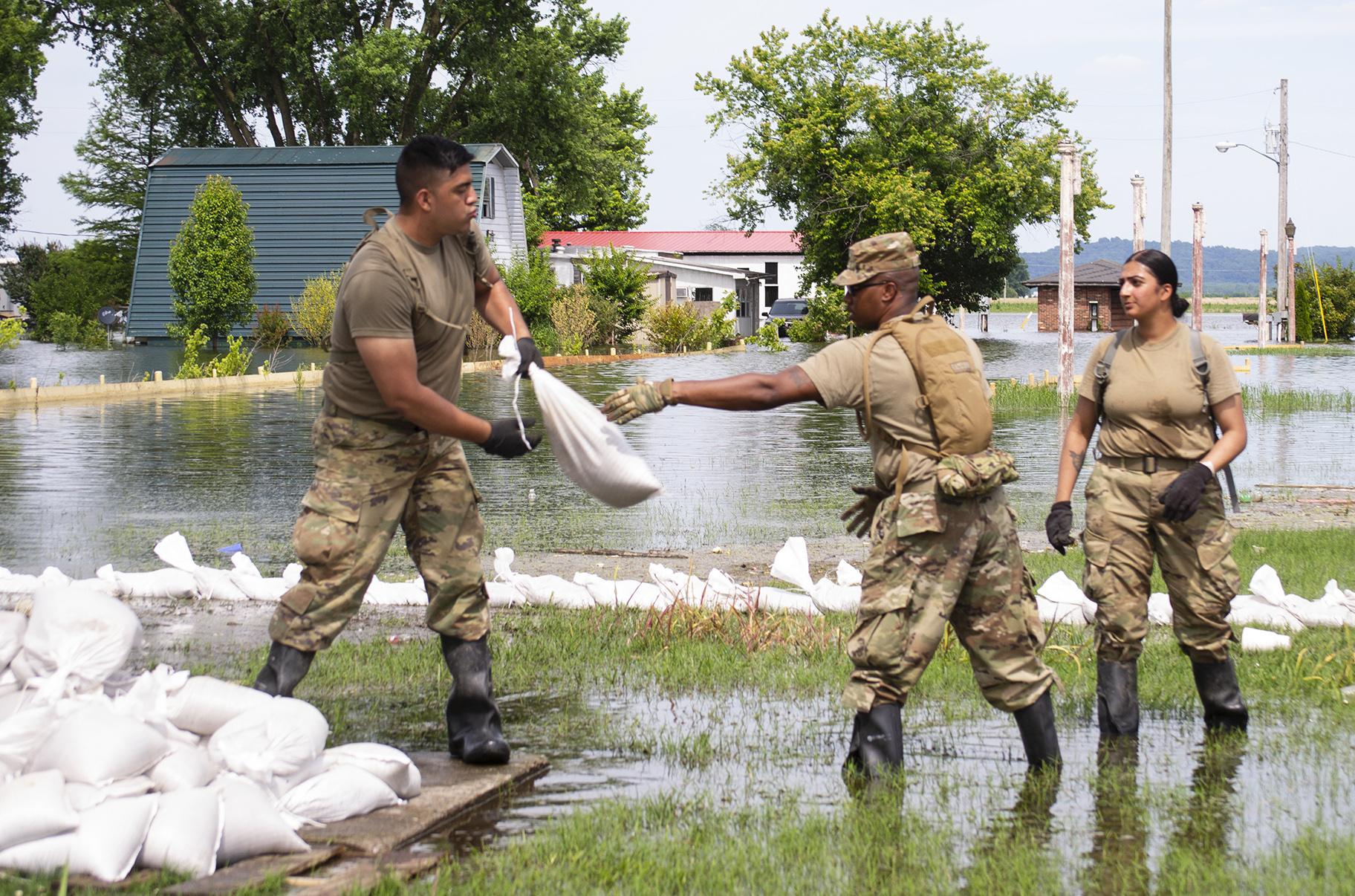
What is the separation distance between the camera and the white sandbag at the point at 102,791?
396 centimetres

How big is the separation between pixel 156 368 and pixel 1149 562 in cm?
2922

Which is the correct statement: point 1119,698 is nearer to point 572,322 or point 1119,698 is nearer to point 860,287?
point 860,287

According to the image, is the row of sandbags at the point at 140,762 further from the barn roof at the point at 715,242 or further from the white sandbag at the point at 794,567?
the barn roof at the point at 715,242

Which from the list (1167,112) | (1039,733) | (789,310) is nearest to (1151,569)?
(1039,733)

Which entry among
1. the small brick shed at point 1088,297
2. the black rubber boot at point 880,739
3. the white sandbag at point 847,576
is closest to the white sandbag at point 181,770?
the black rubber boot at point 880,739

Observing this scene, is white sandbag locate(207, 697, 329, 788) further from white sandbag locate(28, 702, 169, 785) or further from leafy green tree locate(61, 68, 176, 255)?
leafy green tree locate(61, 68, 176, 255)

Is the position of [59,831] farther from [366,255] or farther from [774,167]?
[774,167]

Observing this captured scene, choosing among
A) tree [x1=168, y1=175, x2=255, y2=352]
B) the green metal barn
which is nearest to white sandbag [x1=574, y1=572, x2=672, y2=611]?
Answer: tree [x1=168, y1=175, x2=255, y2=352]

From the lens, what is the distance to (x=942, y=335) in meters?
4.94

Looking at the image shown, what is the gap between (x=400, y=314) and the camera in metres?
4.90

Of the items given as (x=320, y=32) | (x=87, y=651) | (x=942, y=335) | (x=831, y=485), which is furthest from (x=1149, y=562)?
(x=320, y=32)

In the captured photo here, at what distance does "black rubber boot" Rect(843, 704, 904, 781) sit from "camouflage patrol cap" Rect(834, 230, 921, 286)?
1435 millimetres

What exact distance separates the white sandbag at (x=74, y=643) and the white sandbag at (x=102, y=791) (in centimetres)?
58

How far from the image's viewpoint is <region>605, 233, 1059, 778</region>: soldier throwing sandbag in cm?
479
